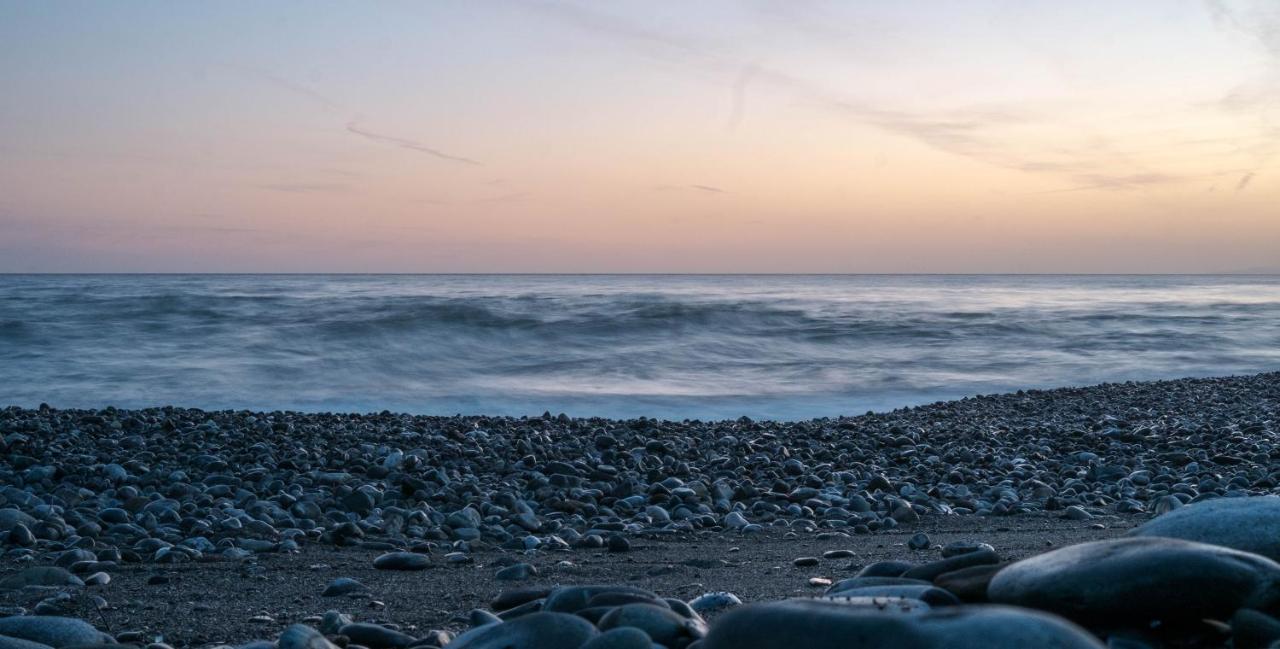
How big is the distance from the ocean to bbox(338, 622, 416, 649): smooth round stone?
1080 centimetres

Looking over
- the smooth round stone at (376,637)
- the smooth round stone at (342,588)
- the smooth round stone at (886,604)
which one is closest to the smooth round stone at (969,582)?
the smooth round stone at (886,604)

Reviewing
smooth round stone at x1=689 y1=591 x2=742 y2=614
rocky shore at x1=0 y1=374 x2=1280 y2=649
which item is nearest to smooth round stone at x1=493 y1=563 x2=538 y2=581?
rocky shore at x1=0 y1=374 x2=1280 y2=649

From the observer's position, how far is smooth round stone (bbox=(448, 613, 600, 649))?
214 cm

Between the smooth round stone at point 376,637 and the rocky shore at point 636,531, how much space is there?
1 centimetres

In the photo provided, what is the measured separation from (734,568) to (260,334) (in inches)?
828

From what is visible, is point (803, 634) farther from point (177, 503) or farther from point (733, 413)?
point (733, 413)

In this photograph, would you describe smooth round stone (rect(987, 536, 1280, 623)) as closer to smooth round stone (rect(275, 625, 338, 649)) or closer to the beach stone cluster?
the beach stone cluster

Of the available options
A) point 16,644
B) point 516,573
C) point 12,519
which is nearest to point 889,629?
point 16,644

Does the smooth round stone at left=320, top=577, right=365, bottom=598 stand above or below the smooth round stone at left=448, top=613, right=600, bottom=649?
below

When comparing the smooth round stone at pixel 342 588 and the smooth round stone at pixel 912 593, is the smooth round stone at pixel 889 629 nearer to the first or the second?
the smooth round stone at pixel 912 593

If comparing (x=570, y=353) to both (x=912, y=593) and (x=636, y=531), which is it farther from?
(x=912, y=593)

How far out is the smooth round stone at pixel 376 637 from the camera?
2.63 metres

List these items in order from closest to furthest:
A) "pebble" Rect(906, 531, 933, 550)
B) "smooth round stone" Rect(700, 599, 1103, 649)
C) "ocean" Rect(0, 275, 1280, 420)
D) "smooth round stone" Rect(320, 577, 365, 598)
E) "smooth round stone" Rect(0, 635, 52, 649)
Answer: "smooth round stone" Rect(700, 599, 1103, 649), "smooth round stone" Rect(0, 635, 52, 649), "smooth round stone" Rect(320, 577, 365, 598), "pebble" Rect(906, 531, 933, 550), "ocean" Rect(0, 275, 1280, 420)

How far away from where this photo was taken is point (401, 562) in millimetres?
4172
